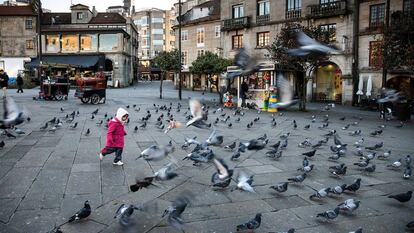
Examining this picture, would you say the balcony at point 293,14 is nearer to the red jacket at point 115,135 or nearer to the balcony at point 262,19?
the balcony at point 262,19

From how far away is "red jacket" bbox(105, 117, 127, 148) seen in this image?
8.03 metres

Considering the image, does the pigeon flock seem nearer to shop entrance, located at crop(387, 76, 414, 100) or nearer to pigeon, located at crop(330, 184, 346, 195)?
pigeon, located at crop(330, 184, 346, 195)

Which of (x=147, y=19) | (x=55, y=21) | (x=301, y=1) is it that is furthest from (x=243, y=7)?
(x=147, y=19)

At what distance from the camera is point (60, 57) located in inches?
1770

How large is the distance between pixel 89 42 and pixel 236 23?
20382 mm

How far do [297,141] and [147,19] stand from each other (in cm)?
8091

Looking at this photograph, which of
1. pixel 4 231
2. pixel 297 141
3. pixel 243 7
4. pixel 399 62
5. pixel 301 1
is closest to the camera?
pixel 4 231

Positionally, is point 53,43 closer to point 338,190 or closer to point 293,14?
point 293,14

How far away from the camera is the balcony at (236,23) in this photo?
112 feet

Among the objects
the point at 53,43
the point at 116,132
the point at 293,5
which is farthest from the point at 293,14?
the point at 53,43

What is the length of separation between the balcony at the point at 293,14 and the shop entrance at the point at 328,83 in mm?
4678

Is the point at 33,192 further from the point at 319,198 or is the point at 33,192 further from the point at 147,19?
the point at 147,19

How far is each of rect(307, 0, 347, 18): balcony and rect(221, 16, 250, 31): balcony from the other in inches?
261

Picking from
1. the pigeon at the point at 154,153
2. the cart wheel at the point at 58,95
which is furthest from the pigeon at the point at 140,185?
the cart wheel at the point at 58,95
